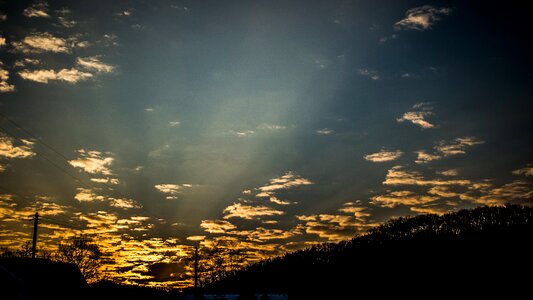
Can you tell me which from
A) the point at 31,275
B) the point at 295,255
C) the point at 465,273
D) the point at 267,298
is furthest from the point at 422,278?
the point at 295,255

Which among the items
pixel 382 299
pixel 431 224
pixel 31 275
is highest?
pixel 431 224

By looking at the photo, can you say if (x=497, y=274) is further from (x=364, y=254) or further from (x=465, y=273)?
(x=364, y=254)

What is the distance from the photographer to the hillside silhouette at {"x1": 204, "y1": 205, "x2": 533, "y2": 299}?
62438 millimetres

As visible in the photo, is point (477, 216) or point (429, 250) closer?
point (429, 250)

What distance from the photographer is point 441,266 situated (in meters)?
69.9

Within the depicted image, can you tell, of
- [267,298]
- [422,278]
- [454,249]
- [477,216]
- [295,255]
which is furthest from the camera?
[295,255]

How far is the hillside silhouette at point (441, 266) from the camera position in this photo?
62438 millimetres

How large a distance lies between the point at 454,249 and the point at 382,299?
2081cm

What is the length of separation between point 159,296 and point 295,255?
10375cm

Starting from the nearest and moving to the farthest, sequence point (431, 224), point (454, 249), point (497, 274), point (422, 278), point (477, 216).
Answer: point (497, 274)
point (422, 278)
point (454, 249)
point (477, 216)
point (431, 224)

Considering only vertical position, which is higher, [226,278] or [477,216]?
[477,216]

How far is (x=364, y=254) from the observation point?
92.0m

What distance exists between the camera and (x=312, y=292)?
2869 inches

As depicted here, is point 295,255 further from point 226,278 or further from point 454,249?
point 454,249
